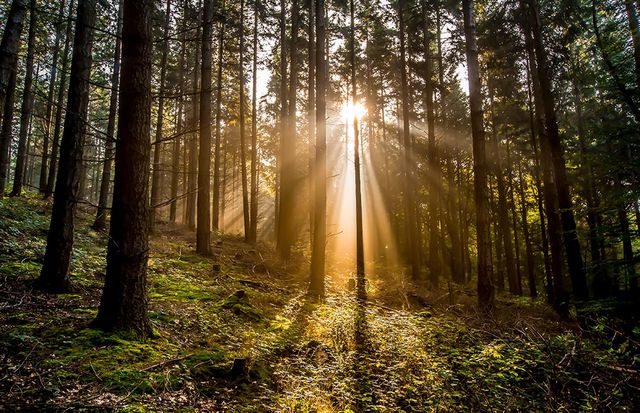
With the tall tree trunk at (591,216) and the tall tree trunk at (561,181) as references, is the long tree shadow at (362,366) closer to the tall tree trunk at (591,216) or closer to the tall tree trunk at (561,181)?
the tall tree trunk at (561,181)

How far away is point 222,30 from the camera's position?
18.1 meters

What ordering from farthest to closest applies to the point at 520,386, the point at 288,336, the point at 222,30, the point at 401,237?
the point at 401,237 < the point at 222,30 < the point at 288,336 < the point at 520,386

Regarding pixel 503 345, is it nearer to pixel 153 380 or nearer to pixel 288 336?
pixel 288 336

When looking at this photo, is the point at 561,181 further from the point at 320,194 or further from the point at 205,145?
the point at 205,145

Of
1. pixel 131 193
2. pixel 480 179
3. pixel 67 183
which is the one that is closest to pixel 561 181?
pixel 480 179

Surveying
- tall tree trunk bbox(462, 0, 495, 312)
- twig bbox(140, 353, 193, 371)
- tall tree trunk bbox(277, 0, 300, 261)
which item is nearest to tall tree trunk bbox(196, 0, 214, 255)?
tall tree trunk bbox(277, 0, 300, 261)

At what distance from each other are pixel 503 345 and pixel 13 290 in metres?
7.85

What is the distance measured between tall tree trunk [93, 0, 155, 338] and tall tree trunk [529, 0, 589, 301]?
11222mm

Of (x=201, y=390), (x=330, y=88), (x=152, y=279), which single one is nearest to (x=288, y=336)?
(x=201, y=390)

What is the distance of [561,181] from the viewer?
1146 cm

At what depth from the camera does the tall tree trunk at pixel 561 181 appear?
10922mm

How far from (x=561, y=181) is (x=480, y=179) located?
4114 millimetres

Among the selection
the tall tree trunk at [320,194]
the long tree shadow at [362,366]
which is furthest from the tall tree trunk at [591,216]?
the long tree shadow at [362,366]

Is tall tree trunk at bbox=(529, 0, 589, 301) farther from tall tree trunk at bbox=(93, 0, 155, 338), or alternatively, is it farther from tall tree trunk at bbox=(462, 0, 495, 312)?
tall tree trunk at bbox=(93, 0, 155, 338)
